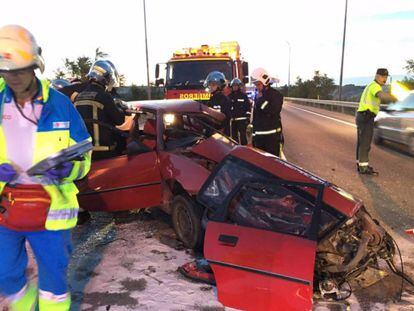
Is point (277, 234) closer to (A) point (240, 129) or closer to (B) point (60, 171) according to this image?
(B) point (60, 171)

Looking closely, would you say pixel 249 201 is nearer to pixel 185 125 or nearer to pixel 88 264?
pixel 88 264

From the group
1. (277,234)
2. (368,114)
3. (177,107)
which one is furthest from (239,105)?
(277,234)

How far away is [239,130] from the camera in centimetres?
912

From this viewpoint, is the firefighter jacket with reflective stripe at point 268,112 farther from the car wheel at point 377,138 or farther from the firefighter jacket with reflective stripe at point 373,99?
the car wheel at point 377,138

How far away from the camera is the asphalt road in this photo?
577 cm

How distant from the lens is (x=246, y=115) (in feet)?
29.7

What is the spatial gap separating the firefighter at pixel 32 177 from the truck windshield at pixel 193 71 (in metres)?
9.63

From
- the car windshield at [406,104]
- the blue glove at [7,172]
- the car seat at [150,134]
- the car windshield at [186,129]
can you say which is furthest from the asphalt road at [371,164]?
the blue glove at [7,172]

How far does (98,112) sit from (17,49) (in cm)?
284

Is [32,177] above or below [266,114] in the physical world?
above

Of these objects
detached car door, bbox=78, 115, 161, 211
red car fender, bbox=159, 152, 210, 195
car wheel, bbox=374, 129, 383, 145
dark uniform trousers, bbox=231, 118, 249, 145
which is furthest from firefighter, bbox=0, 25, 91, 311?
car wheel, bbox=374, 129, 383, 145

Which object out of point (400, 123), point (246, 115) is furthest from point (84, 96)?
point (400, 123)

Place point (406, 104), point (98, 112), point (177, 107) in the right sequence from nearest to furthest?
1. point (98, 112)
2. point (177, 107)
3. point (406, 104)

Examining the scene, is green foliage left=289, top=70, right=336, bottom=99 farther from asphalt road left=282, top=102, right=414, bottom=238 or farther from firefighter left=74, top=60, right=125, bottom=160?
firefighter left=74, top=60, right=125, bottom=160
